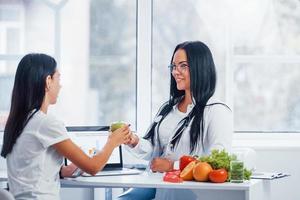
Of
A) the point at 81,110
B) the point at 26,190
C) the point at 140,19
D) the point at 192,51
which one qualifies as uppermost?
the point at 140,19

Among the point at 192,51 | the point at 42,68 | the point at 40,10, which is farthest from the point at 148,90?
the point at 42,68

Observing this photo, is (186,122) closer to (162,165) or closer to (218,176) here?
(162,165)

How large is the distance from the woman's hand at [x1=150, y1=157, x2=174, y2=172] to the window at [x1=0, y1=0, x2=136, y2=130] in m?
1.53

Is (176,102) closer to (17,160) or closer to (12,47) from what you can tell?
(17,160)

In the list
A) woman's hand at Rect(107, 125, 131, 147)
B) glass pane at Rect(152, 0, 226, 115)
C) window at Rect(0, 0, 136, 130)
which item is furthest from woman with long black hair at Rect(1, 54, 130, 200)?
glass pane at Rect(152, 0, 226, 115)

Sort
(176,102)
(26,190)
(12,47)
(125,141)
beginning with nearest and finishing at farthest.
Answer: (26,190), (125,141), (176,102), (12,47)

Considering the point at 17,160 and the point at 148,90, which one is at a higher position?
the point at 148,90

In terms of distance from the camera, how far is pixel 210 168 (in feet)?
8.76

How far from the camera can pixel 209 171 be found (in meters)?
2.65

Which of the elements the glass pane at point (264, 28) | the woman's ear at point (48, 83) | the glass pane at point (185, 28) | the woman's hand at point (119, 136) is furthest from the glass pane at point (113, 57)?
the woman's ear at point (48, 83)

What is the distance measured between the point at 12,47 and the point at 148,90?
1.04m

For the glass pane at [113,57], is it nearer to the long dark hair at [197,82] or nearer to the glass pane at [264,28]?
the glass pane at [264,28]

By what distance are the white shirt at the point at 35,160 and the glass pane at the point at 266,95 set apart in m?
2.16

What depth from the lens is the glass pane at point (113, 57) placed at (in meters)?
4.50
